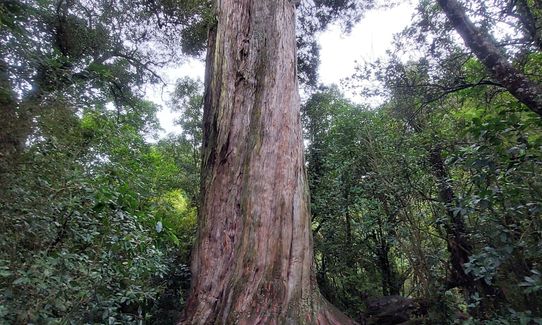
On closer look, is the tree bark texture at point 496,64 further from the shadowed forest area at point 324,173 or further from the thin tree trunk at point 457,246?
the thin tree trunk at point 457,246

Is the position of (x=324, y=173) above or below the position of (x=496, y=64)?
above

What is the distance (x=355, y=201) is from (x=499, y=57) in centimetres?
368

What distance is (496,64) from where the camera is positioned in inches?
127

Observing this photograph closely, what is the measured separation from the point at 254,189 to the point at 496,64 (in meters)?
2.69

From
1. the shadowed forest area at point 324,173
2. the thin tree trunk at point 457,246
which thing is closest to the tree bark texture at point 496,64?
the shadowed forest area at point 324,173

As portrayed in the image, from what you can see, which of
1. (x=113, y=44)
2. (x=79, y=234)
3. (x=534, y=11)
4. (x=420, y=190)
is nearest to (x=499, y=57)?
(x=534, y=11)

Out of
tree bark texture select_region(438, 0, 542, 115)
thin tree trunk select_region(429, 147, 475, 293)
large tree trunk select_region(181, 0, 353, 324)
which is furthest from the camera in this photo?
thin tree trunk select_region(429, 147, 475, 293)

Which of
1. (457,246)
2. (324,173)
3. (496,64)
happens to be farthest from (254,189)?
(324,173)

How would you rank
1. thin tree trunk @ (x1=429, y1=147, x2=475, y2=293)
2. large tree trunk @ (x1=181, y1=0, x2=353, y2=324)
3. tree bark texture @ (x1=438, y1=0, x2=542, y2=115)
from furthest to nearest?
thin tree trunk @ (x1=429, y1=147, x2=475, y2=293) → tree bark texture @ (x1=438, y1=0, x2=542, y2=115) → large tree trunk @ (x1=181, y1=0, x2=353, y2=324)

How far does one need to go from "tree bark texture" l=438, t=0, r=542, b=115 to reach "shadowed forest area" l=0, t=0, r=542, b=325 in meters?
0.02

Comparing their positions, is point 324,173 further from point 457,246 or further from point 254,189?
point 254,189

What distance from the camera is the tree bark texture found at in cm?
292

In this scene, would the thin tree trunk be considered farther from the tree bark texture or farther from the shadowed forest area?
the tree bark texture

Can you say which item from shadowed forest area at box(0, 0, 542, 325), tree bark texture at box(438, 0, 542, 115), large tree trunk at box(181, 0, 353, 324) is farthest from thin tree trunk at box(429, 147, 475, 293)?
large tree trunk at box(181, 0, 353, 324)
